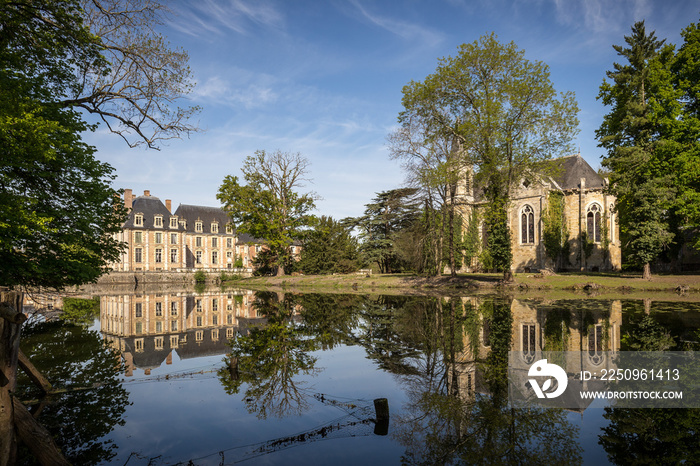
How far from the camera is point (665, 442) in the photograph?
4809 mm

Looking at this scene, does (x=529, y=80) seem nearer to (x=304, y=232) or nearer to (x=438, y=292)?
(x=438, y=292)

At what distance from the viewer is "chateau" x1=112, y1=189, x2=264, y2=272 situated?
171ft

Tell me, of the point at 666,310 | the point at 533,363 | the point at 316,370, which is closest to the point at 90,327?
the point at 316,370

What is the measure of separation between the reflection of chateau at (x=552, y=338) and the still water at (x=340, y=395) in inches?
2.7

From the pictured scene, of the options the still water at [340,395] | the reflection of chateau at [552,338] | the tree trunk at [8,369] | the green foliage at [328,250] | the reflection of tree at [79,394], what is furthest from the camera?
the green foliage at [328,250]

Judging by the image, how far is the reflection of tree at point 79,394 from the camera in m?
5.13

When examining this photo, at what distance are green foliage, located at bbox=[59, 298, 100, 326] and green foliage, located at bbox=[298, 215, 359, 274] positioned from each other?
70.7 feet

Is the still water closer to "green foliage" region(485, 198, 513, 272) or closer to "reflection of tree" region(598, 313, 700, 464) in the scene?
"reflection of tree" region(598, 313, 700, 464)

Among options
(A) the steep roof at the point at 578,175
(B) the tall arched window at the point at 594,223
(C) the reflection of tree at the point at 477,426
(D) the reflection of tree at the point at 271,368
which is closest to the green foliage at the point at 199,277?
(D) the reflection of tree at the point at 271,368

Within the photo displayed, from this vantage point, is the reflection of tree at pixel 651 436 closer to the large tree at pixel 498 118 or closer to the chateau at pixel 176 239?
the large tree at pixel 498 118

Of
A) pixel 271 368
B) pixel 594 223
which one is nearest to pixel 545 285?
pixel 594 223

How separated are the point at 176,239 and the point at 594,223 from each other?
166ft

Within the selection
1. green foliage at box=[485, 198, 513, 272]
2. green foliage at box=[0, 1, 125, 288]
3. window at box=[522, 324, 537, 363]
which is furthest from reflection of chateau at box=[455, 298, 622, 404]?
green foliage at box=[0, 1, 125, 288]

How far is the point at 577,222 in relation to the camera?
3484 centimetres
